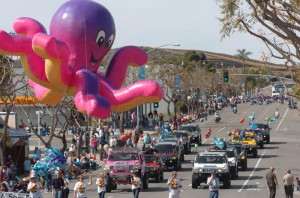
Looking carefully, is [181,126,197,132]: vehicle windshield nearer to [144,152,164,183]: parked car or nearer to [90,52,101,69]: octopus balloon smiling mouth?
[144,152,164,183]: parked car

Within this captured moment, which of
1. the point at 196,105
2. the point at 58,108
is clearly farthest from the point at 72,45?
the point at 196,105

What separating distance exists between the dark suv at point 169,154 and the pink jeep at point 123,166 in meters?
8.13

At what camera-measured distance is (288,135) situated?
74.9 m

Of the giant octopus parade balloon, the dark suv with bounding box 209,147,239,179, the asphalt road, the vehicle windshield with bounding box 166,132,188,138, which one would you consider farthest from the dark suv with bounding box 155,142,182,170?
the giant octopus parade balloon

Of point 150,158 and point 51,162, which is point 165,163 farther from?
point 51,162

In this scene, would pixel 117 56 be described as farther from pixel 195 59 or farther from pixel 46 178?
pixel 195 59

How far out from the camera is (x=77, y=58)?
2169cm

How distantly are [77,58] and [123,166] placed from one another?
13.6 metres

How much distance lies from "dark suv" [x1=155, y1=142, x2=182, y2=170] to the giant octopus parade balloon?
72.7 feet

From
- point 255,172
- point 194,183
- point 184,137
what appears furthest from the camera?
point 184,137

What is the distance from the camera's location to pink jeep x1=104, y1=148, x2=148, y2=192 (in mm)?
34625

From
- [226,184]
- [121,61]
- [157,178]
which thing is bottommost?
[226,184]

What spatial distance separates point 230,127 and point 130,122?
34.6ft

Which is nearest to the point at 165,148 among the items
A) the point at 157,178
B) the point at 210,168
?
the point at 157,178
